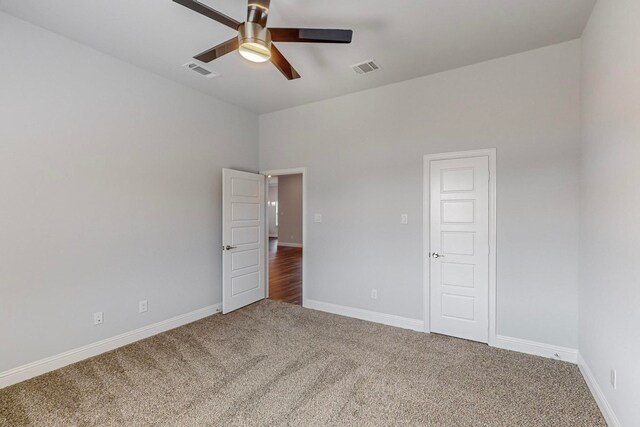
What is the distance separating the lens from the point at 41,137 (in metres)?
2.64

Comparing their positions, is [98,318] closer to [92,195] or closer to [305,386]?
[92,195]

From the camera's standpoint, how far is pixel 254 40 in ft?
6.44

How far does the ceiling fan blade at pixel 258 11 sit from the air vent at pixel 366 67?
156cm

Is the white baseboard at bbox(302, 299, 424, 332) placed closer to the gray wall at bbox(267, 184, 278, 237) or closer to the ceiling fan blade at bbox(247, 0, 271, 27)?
the ceiling fan blade at bbox(247, 0, 271, 27)

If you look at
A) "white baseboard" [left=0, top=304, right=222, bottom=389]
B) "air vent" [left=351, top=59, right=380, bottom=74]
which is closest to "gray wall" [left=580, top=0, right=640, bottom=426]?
"air vent" [left=351, top=59, right=380, bottom=74]

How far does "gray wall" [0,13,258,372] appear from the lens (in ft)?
8.25

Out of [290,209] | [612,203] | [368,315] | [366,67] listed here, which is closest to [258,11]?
[366,67]

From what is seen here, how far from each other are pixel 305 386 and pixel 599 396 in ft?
7.19

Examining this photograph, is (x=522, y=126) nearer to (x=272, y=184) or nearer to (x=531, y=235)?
(x=531, y=235)

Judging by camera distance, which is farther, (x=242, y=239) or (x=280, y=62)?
(x=242, y=239)

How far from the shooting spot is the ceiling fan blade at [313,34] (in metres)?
1.98

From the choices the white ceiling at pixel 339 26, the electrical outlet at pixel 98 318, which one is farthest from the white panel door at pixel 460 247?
the electrical outlet at pixel 98 318

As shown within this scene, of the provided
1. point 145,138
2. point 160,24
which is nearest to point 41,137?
Result: point 145,138

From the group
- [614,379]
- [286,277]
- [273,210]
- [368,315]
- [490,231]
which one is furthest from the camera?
[273,210]
